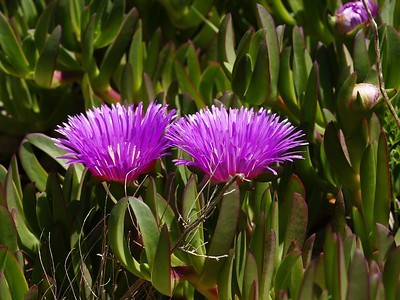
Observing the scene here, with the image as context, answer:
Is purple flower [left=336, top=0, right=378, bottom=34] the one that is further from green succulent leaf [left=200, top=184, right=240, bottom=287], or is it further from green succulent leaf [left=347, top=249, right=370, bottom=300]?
green succulent leaf [left=347, top=249, right=370, bottom=300]

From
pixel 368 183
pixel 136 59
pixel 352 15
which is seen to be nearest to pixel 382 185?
pixel 368 183

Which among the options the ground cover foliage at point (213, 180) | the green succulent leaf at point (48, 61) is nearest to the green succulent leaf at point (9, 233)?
the ground cover foliage at point (213, 180)

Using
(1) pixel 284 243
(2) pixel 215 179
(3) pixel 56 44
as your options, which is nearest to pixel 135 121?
(2) pixel 215 179

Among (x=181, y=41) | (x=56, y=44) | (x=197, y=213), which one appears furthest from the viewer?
(x=181, y=41)

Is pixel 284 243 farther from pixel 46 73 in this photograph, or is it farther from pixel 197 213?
pixel 46 73

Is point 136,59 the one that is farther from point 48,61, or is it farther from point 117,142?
point 117,142

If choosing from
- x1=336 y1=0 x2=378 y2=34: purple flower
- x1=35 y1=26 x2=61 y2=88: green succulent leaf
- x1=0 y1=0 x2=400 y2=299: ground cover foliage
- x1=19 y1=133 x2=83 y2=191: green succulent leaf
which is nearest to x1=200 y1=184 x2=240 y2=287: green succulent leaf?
x1=0 y1=0 x2=400 y2=299: ground cover foliage

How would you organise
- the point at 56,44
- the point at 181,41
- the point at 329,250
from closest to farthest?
the point at 329,250 < the point at 56,44 < the point at 181,41

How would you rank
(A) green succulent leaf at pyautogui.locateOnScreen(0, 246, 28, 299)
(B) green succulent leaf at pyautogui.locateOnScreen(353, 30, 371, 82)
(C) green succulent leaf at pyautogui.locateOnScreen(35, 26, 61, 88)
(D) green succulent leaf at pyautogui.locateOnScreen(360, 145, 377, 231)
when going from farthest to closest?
(C) green succulent leaf at pyautogui.locateOnScreen(35, 26, 61, 88)
(B) green succulent leaf at pyautogui.locateOnScreen(353, 30, 371, 82)
(D) green succulent leaf at pyautogui.locateOnScreen(360, 145, 377, 231)
(A) green succulent leaf at pyautogui.locateOnScreen(0, 246, 28, 299)
